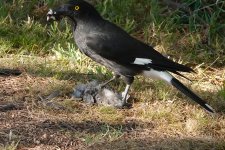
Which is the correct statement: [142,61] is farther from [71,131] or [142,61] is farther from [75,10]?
[71,131]

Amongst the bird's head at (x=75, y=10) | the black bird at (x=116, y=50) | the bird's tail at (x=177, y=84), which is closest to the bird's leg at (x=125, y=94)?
the black bird at (x=116, y=50)

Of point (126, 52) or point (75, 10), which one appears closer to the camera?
point (126, 52)

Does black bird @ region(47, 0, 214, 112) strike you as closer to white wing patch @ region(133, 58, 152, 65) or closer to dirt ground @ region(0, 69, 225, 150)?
white wing patch @ region(133, 58, 152, 65)

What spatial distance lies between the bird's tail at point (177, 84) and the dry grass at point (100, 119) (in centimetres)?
9

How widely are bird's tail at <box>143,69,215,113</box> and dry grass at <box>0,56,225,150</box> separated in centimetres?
9

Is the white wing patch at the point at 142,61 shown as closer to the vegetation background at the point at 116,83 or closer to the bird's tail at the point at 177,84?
the bird's tail at the point at 177,84

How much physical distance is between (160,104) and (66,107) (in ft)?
2.57

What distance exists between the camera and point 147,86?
5.21 meters

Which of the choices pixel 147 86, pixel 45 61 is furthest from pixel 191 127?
pixel 45 61

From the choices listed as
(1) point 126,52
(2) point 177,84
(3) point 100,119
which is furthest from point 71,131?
(2) point 177,84

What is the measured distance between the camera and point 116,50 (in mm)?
4742

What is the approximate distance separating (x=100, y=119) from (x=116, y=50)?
0.59 metres

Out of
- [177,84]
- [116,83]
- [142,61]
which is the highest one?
[142,61]

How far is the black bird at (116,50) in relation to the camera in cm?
471
